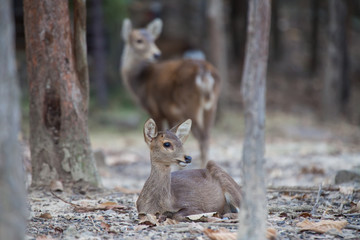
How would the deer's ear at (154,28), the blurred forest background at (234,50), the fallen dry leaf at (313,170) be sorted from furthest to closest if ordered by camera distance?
the blurred forest background at (234,50)
the deer's ear at (154,28)
the fallen dry leaf at (313,170)

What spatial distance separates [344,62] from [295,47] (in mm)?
7015

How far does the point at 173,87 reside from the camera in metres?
10.1

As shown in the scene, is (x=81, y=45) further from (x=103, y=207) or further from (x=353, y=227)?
(x=353, y=227)

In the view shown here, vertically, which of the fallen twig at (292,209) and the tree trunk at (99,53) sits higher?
the tree trunk at (99,53)

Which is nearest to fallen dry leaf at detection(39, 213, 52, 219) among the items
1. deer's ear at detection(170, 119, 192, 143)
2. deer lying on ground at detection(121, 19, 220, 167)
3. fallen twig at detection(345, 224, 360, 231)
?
deer's ear at detection(170, 119, 192, 143)

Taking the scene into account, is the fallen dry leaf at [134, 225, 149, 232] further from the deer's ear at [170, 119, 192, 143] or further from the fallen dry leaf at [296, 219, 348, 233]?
the fallen dry leaf at [296, 219, 348, 233]

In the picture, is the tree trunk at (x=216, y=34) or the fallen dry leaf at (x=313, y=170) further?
the tree trunk at (x=216, y=34)

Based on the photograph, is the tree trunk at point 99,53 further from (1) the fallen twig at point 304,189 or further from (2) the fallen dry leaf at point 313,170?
(1) the fallen twig at point 304,189

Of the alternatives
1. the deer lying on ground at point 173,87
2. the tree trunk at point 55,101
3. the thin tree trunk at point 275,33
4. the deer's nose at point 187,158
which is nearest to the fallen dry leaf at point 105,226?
the deer's nose at point 187,158

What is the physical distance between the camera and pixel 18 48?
14.7 metres

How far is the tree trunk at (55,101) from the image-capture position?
6121mm

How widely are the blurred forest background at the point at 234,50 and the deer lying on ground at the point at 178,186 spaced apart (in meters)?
9.31

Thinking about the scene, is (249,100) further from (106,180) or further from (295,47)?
(295,47)

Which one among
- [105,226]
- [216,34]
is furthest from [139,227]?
[216,34]
